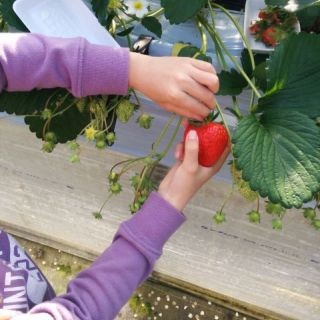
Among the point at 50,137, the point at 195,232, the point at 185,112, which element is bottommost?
the point at 195,232

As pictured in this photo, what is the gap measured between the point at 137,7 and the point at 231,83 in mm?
202

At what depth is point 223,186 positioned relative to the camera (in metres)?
0.87

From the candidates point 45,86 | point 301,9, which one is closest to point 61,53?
point 45,86

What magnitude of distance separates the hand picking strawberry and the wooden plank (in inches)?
7.5

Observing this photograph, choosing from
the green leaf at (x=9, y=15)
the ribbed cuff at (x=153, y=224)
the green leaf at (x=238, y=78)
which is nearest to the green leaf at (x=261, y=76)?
the green leaf at (x=238, y=78)

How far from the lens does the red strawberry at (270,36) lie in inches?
27.5

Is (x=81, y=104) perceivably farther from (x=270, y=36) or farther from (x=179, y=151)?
(x=270, y=36)

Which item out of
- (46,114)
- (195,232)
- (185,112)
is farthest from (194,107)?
(195,232)

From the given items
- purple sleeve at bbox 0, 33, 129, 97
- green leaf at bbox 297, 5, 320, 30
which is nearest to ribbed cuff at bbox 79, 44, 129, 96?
purple sleeve at bbox 0, 33, 129, 97

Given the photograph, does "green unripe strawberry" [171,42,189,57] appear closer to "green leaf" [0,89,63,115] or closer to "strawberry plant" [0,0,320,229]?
"strawberry plant" [0,0,320,229]

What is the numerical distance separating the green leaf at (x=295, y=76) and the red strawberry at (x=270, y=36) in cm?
8

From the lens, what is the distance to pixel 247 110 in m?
0.74

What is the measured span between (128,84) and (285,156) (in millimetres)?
233

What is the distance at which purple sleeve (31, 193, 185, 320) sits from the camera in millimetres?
761
